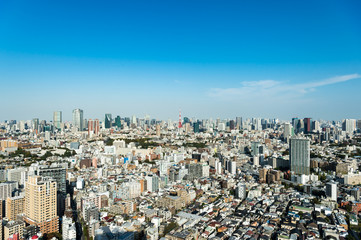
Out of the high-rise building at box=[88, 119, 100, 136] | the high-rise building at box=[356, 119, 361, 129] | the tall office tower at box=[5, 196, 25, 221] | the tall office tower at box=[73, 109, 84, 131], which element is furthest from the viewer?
the tall office tower at box=[73, 109, 84, 131]

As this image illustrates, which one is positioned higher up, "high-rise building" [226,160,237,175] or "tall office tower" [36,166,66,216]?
"tall office tower" [36,166,66,216]

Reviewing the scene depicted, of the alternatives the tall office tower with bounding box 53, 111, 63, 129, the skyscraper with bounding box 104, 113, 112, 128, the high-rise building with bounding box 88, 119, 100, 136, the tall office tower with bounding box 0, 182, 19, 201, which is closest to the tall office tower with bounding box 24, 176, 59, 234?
the tall office tower with bounding box 0, 182, 19, 201

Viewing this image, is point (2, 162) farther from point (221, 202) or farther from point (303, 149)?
point (303, 149)

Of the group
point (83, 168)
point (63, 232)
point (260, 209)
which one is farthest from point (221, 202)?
point (83, 168)

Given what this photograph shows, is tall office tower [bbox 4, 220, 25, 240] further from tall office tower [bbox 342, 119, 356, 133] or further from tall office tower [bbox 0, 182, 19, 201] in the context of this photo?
tall office tower [bbox 342, 119, 356, 133]

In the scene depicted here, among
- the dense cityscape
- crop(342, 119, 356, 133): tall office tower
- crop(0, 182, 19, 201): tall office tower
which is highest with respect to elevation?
crop(342, 119, 356, 133): tall office tower

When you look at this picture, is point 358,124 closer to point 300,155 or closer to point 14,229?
point 300,155

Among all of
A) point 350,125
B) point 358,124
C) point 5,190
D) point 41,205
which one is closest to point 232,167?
point 41,205
